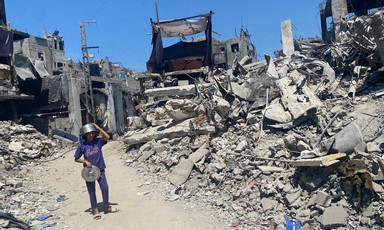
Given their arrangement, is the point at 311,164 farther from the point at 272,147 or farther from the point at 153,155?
the point at 153,155

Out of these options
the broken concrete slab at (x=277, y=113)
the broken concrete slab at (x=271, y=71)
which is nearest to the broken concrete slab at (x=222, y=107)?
the broken concrete slab at (x=277, y=113)

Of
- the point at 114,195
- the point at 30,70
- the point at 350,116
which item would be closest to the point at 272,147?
the point at 350,116

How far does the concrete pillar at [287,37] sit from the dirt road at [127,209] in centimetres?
1193

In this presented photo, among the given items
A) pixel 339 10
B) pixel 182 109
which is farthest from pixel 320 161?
pixel 339 10

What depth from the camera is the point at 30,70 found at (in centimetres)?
1736

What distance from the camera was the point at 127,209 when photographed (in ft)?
16.5

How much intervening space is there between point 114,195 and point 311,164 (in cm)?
403

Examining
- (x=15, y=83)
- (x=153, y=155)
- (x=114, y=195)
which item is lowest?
(x=114, y=195)

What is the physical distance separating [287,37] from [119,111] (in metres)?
11.5

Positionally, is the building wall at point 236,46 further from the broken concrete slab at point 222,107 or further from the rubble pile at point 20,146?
the broken concrete slab at point 222,107

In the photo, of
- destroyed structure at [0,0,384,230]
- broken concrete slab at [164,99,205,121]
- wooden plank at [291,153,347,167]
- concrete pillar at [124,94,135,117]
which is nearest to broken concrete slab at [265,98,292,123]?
destroyed structure at [0,0,384,230]

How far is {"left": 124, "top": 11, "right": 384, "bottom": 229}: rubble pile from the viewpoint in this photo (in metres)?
4.10

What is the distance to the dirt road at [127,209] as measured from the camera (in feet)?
14.4

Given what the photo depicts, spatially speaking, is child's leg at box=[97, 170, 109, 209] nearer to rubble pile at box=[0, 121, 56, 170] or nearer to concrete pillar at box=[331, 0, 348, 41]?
rubble pile at box=[0, 121, 56, 170]
